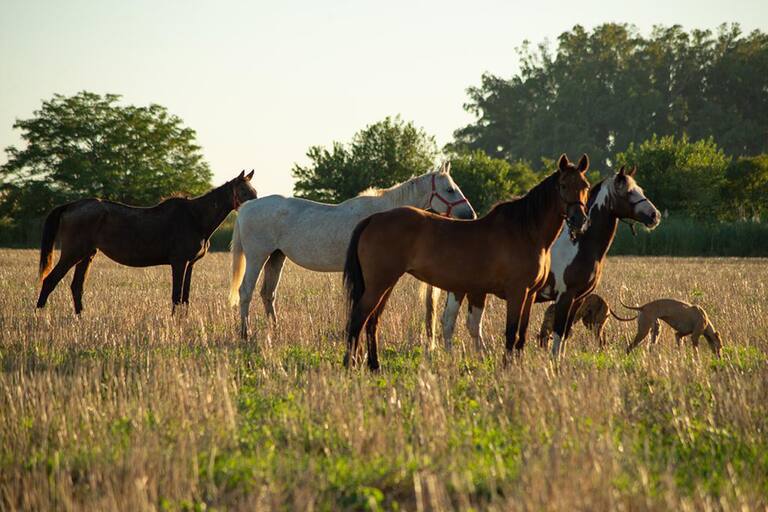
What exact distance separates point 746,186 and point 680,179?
776 cm

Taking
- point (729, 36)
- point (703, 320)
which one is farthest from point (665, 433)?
point (729, 36)

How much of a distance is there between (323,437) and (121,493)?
1.32 meters

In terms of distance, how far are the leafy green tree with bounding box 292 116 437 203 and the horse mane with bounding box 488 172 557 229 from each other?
139 ft

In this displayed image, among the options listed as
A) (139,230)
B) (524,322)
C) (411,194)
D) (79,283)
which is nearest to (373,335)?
(524,322)

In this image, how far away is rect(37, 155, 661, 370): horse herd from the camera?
7.86 meters

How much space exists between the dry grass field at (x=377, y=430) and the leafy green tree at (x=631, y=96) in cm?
7142

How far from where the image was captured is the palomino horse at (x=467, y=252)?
784cm

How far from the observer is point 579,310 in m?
9.99

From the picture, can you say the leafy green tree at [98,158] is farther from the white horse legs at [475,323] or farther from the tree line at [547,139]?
the white horse legs at [475,323]

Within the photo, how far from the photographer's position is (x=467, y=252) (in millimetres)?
7875

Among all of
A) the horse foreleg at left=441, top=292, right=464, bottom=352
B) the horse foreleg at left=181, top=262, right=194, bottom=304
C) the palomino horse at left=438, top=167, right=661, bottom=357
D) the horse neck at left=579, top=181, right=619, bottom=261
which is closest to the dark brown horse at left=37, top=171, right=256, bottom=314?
the horse foreleg at left=181, top=262, right=194, bottom=304

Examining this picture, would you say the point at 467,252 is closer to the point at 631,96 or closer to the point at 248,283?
the point at 248,283

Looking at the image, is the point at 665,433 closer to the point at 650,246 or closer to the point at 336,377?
the point at 336,377

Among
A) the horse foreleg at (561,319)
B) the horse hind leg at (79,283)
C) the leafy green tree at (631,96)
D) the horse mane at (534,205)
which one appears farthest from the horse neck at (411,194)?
the leafy green tree at (631,96)
